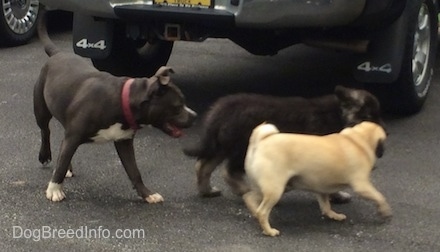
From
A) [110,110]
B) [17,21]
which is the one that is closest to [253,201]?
[110,110]

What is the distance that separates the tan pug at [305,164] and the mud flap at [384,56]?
4.75ft

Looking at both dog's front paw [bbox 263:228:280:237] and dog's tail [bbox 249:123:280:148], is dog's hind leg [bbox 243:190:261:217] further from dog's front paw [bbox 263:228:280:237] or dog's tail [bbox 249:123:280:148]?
dog's tail [bbox 249:123:280:148]

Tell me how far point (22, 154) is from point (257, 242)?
79.3 inches

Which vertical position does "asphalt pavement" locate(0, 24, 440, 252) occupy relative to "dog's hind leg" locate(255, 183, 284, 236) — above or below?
below

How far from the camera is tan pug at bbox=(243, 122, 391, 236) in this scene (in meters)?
4.36

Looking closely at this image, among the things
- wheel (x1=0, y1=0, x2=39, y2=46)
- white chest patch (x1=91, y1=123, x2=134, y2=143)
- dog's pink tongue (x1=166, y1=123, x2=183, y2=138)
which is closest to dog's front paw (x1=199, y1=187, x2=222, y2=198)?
dog's pink tongue (x1=166, y1=123, x2=183, y2=138)

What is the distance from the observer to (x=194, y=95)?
23.8 ft

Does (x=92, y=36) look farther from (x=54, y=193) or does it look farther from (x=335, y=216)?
(x=335, y=216)

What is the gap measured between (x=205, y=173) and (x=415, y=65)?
2.23m

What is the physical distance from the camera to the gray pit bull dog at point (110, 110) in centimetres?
479

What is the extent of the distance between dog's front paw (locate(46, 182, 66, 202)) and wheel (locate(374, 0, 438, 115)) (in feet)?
8.20

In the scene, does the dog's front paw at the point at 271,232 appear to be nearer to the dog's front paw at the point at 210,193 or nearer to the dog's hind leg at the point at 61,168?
the dog's front paw at the point at 210,193

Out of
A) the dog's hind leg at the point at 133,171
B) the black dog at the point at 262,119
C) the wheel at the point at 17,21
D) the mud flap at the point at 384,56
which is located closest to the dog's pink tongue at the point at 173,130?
the black dog at the point at 262,119

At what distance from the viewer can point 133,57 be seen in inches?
284
